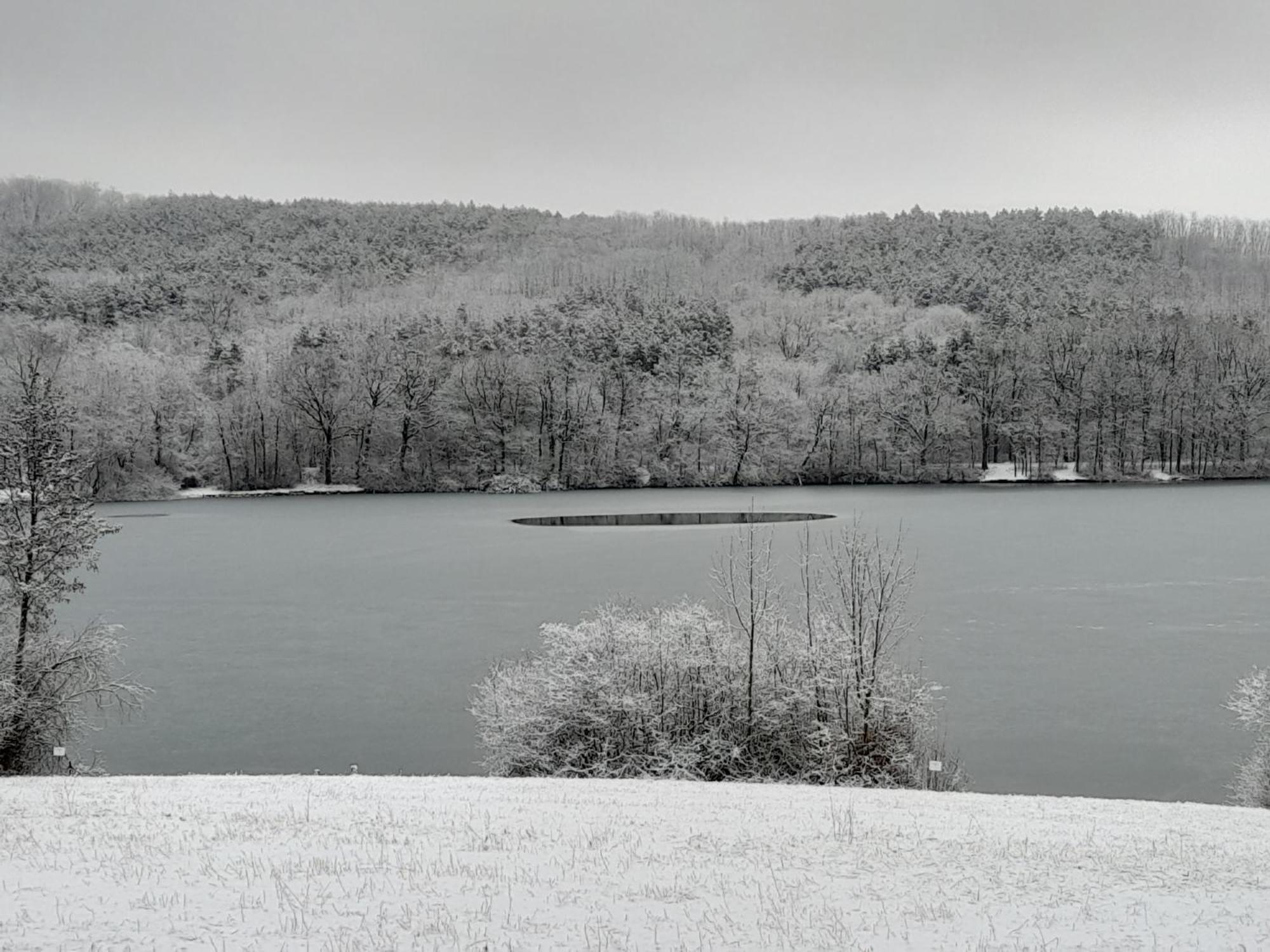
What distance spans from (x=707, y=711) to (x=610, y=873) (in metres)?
10.4

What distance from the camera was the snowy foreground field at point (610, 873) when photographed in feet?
24.7

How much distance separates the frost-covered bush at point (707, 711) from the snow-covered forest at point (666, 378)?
67.9 metres

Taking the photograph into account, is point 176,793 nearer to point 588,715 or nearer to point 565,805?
point 565,805

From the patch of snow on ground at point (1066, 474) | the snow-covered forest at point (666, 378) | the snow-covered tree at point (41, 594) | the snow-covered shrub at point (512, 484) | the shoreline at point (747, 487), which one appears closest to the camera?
the snow-covered tree at point (41, 594)

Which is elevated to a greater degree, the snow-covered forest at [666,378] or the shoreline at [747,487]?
the snow-covered forest at [666,378]

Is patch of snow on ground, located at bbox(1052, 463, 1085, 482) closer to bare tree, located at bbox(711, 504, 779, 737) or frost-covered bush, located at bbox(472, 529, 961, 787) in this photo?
bare tree, located at bbox(711, 504, 779, 737)

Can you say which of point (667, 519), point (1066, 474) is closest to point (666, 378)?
point (1066, 474)

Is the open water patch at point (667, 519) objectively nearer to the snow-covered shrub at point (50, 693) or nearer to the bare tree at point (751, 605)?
the bare tree at point (751, 605)

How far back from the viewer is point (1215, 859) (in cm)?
997

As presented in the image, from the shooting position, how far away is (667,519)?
186 feet

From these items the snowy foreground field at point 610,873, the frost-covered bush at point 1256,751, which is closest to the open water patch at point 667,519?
the frost-covered bush at point 1256,751

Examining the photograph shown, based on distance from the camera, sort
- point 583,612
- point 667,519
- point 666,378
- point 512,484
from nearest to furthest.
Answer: point 583,612 < point 667,519 < point 512,484 < point 666,378

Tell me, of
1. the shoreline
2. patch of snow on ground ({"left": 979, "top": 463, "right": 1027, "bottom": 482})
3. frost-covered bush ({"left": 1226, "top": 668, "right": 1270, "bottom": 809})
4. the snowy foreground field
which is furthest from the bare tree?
patch of snow on ground ({"left": 979, "top": 463, "right": 1027, "bottom": 482})

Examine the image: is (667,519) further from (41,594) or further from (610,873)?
(610,873)
